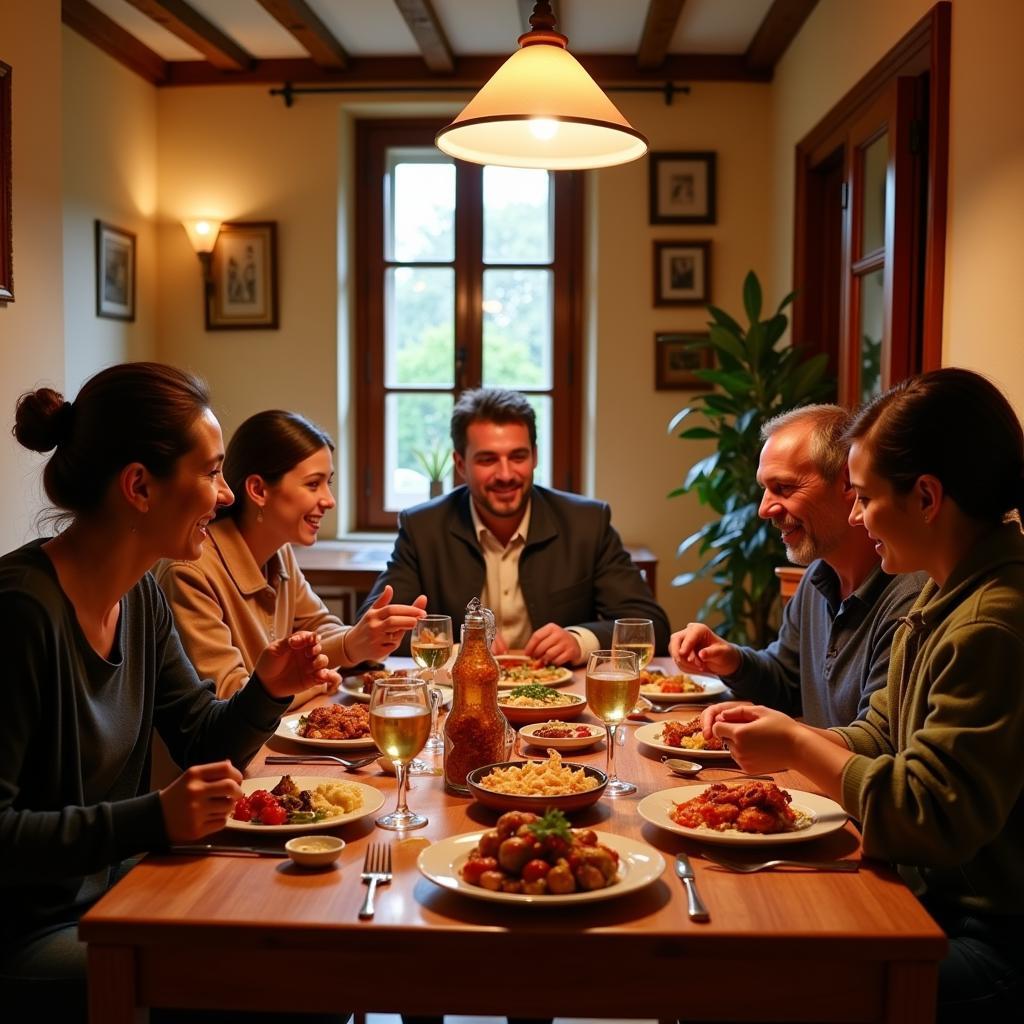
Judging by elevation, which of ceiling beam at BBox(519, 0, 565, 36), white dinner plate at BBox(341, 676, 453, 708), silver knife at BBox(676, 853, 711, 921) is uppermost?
ceiling beam at BBox(519, 0, 565, 36)

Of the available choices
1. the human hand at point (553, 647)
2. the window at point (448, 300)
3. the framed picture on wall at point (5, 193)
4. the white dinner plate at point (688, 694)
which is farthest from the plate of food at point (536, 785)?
the window at point (448, 300)

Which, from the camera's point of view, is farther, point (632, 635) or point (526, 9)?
point (526, 9)

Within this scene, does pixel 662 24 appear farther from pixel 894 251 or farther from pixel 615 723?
pixel 615 723

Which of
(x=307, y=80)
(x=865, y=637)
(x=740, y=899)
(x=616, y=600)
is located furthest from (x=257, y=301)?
(x=740, y=899)

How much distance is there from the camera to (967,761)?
1367mm

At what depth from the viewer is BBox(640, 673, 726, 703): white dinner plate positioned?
225 centimetres

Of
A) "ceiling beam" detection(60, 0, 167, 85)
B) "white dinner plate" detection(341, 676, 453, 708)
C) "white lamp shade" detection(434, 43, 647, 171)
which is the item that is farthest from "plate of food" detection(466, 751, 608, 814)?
"ceiling beam" detection(60, 0, 167, 85)

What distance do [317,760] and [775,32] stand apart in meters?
3.88

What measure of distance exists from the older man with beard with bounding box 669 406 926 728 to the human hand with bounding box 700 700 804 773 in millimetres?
551

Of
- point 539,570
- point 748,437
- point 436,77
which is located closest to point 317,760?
point 539,570

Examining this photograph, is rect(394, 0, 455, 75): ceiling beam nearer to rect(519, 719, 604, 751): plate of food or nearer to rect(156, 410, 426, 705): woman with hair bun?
rect(156, 410, 426, 705): woman with hair bun

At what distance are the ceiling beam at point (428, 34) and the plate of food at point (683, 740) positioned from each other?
3299 mm

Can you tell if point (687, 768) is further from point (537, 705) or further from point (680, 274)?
point (680, 274)

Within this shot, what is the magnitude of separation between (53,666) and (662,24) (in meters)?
3.85
